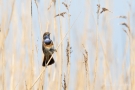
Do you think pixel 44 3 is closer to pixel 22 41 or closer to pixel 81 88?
pixel 22 41

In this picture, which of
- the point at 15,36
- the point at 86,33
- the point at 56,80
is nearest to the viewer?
the point at 56,80

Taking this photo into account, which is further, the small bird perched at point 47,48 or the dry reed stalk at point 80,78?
the dry reed stalk at point 80,78

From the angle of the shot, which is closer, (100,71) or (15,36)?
(15,36)

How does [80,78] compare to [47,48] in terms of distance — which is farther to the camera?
[80,78]

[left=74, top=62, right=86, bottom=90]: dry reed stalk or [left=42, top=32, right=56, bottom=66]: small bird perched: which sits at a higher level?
[left=42, top=32, right=56, bottom=66]: small bird perched

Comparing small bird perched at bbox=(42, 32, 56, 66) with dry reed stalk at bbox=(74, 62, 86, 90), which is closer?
small bird perched at bbox=(42, 32, 56, 66)

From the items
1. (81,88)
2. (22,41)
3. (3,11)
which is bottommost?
(81,88)

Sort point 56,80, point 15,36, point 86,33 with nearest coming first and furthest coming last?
point 56,80, point 15,36, point 86,33

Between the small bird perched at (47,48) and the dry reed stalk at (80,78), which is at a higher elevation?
the small bird perched at (47,48)

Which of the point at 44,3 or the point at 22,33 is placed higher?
the point at 44,3

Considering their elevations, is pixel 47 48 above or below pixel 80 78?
above

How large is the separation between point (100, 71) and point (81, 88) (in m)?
0.25

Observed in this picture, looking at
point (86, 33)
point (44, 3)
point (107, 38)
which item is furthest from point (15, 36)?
point (107, 38)

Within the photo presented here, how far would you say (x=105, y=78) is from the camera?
6.53ft
